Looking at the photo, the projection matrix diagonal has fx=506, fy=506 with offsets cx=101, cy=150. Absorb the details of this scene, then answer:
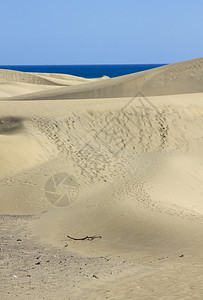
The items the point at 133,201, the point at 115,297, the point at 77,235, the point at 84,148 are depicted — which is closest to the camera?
the point at 115,297

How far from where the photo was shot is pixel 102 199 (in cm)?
1377

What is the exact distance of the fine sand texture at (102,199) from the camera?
26.6ft

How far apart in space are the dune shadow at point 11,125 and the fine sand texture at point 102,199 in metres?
0.04

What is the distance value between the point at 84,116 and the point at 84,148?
249cm

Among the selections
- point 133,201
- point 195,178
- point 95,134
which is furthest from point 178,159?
point 133,201

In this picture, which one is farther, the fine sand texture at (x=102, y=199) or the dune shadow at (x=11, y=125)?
the dune shadow at (x=11, y=125)

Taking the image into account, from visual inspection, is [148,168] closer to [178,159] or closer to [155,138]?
[178,159]

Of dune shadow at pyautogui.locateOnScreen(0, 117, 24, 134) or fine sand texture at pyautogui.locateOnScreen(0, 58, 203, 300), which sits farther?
dune shadow at pyautogui.locateOnScreen(0, 117, 24, 134)

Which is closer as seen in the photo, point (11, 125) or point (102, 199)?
point (102, 199)

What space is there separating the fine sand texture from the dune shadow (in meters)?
0.04

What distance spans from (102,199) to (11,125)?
22.9ft

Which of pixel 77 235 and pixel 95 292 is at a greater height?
pixel 95 292

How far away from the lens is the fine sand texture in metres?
8.12

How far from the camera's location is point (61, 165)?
16422 mm
